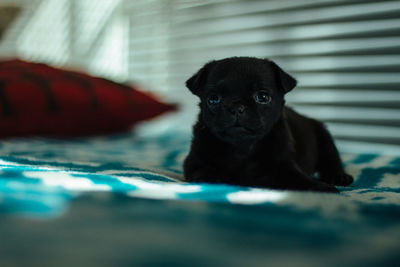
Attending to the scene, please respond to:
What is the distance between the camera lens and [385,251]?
479 mm

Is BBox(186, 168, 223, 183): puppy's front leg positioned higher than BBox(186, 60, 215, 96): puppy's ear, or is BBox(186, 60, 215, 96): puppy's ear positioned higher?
BBox(186, 60, 215, 96): puppy's ear

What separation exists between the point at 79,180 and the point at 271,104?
608 mm

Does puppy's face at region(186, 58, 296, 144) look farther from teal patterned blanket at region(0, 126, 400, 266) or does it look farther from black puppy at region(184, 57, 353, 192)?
teal patterned blanket at region(0, 126, 400, 266)

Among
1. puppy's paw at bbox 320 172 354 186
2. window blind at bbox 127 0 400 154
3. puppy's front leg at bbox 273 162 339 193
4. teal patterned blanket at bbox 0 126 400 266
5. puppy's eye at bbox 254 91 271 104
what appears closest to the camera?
teal patterned blanket at bbox 0 126 400 266

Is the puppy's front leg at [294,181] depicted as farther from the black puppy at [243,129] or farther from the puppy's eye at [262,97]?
the puppy's eye at [262,97]

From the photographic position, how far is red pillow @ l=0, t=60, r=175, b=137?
6.57 ft

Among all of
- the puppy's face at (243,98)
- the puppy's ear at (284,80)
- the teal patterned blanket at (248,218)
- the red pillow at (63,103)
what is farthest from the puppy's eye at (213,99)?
the red pillow at (63,103)

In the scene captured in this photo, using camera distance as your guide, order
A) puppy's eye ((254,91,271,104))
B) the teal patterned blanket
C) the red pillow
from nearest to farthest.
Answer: the teal patterned blanket < puppy's eye ((254,91,271,104)) < the red pillow

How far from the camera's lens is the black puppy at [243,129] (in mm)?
1120

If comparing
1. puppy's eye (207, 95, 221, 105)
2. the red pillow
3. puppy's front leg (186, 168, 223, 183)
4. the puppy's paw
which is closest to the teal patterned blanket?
puppy's front leg (186, 168, 223, 183)

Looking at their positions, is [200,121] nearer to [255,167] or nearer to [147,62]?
[255,167]

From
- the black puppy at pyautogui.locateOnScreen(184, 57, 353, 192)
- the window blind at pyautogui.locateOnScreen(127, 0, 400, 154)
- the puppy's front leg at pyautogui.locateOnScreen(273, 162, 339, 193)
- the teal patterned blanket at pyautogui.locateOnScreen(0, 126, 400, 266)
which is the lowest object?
the teal patterned blanket at pyautogui.locateOnScreen(0, 126, 400, 266)

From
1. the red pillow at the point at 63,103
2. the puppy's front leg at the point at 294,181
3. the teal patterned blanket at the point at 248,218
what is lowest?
the teal patterned blanket at the point at 248,218

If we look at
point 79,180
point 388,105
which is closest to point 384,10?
point 388,105
